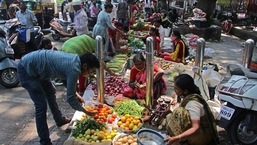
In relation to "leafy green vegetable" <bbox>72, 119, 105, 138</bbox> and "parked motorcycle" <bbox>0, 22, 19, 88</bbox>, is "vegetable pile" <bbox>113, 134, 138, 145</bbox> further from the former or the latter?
"parked motorcycle" <bbox>0, 22, 19, 88</bbox>

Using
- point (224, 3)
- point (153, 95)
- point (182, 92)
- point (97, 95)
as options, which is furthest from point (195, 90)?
point (224, 3)

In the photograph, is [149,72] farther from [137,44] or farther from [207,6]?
[207,6]

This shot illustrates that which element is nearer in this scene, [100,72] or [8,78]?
[100,72]

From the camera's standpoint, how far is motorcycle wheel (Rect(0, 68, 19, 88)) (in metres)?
6.74

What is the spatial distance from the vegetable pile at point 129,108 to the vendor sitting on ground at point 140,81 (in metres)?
0.43

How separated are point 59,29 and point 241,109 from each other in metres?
9.69

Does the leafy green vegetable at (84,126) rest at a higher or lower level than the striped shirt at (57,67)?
lower

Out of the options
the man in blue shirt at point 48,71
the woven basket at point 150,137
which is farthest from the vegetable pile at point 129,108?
the woven basket at point 150,137

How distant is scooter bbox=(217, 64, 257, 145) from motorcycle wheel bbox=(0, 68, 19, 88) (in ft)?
15.3

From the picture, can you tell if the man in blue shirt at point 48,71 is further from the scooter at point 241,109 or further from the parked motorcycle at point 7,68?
the parked motorcycle at point 7,68

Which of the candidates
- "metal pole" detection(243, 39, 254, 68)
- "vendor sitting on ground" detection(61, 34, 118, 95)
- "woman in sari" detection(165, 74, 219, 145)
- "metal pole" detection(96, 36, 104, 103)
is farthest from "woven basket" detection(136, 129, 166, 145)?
"metal pole" detection(243, 39, 254, 68)

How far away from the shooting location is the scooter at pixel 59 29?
12.4 meters

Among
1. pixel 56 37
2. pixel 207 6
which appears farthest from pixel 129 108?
pixel 207 6

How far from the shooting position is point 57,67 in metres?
3.78
